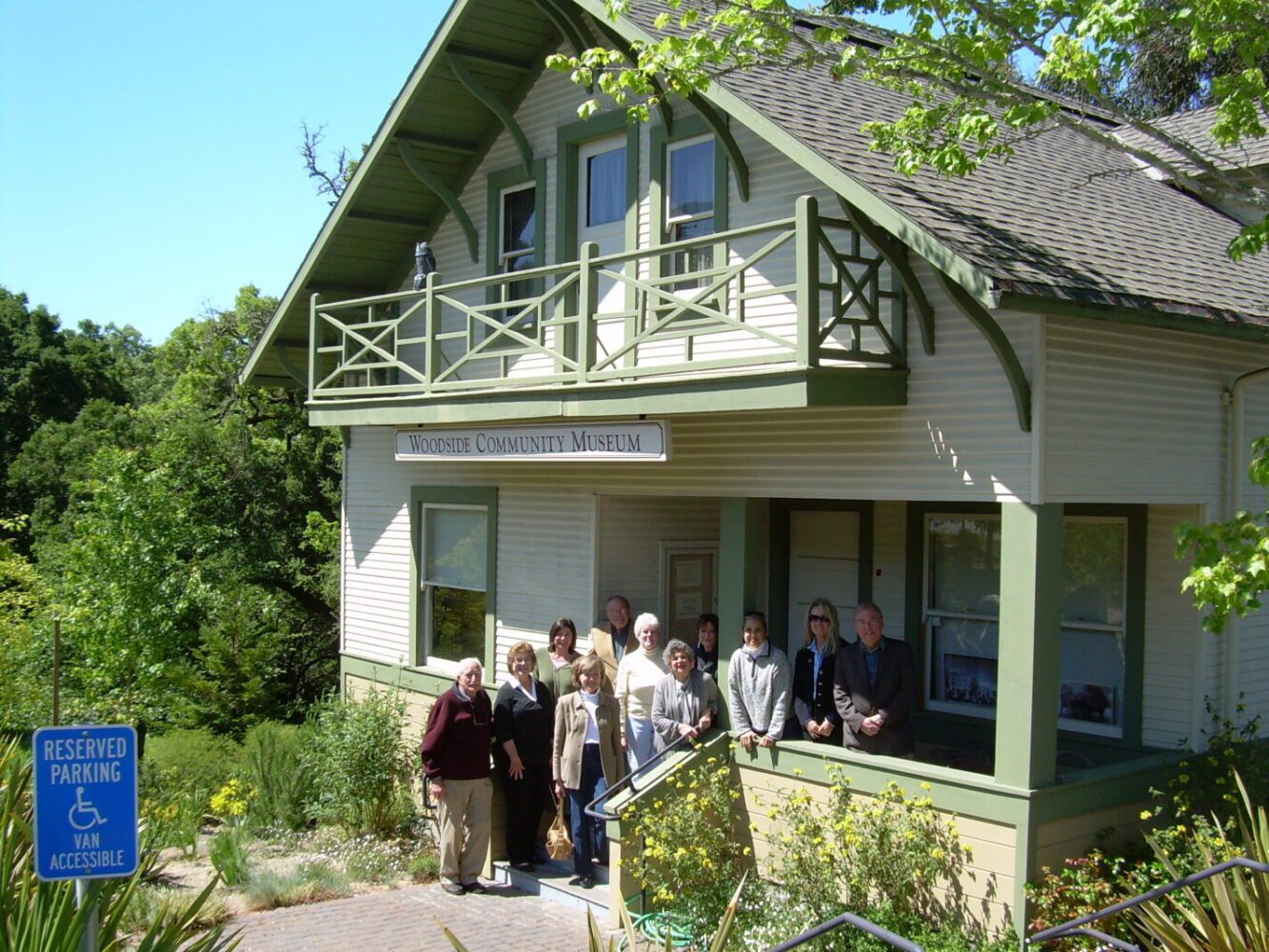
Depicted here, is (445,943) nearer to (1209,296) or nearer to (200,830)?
(200,830)

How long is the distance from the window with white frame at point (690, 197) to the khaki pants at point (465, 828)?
475 centimetres

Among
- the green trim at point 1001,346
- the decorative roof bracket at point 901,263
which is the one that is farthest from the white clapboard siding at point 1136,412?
the decorative roof bracket at point 901,263

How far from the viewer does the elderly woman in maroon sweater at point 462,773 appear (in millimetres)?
11047

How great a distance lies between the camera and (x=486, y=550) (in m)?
14.0

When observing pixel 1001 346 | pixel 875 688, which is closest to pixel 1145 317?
pixel 1001 346

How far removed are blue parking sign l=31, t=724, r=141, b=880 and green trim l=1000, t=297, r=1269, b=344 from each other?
5.52m

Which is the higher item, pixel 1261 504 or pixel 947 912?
pixel 1261 504

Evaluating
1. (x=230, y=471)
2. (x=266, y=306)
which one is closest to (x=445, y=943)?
(x=230, y=471)

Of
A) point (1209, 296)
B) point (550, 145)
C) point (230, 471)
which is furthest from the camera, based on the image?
point (230, 471)

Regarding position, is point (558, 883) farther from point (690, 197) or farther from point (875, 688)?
point (690, 197)

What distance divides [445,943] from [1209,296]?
735cm

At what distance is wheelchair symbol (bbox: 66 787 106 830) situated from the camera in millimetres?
4625

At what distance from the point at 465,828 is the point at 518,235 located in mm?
6086

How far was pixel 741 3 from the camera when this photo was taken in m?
9.39
